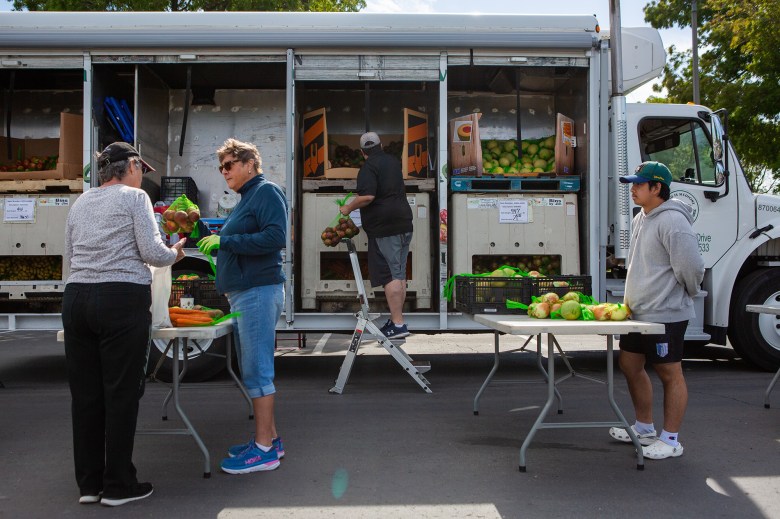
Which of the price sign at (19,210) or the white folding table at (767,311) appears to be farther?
the price sign at (19,210)

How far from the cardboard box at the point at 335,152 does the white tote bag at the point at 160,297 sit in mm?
3672

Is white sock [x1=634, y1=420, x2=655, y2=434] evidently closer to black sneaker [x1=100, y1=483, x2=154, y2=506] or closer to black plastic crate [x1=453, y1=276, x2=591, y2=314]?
black plastic crate [x1=453, y1=276, x2=591, y2=314]

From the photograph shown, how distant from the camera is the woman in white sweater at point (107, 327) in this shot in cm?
351

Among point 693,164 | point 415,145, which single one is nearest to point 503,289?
point 415,145

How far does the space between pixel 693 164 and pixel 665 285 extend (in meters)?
3.65

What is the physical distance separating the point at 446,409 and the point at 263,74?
4.83 meters

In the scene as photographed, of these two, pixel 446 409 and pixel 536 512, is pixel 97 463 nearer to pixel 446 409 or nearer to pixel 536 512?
pixel 536 512

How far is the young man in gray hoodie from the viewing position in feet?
14.0

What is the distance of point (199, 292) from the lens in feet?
20.0

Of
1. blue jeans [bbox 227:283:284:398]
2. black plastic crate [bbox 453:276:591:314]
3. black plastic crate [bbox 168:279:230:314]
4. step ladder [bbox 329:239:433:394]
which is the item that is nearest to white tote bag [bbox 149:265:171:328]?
blue jeans [bbox 227:283:284:398]

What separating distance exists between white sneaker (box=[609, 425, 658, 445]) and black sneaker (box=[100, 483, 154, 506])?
3.03 meters

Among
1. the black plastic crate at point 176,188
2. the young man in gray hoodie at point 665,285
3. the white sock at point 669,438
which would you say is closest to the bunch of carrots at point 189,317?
the young man in gray hoodie at point 665,285

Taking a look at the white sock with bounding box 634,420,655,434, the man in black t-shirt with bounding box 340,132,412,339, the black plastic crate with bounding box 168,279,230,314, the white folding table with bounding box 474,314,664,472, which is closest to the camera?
the white folding table with bounding box 474,314,664,472

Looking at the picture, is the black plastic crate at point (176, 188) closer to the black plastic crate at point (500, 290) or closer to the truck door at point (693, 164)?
the black plastic crate at point (500, 290)
